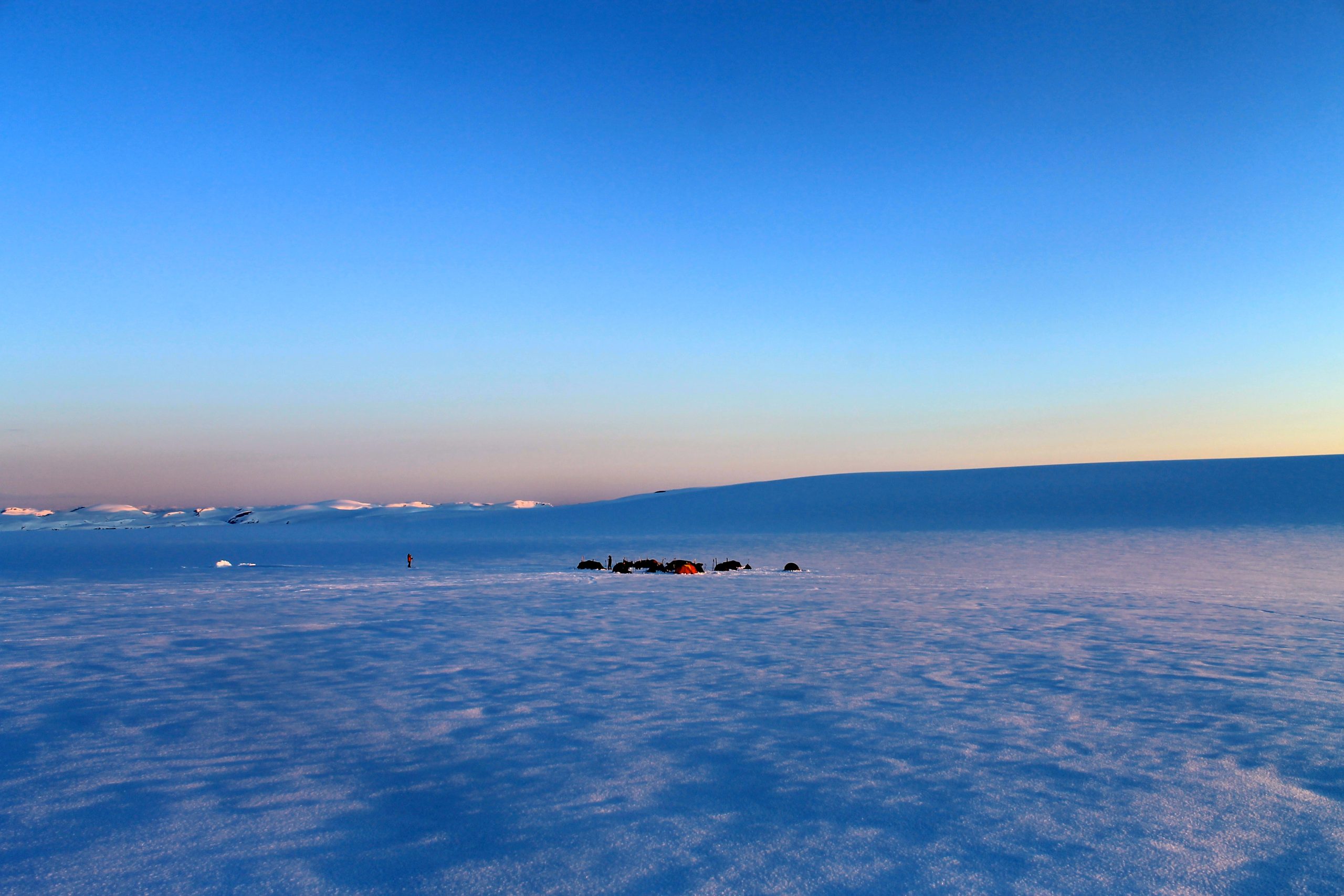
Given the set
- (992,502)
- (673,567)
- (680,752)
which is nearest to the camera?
(680,752)

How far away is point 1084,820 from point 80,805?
5560 mm

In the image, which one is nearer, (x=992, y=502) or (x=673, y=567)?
(x=673, y=567)

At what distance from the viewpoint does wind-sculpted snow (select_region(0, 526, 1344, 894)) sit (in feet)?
11.2

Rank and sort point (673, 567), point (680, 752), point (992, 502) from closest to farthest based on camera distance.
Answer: point (680, 752) < point (673, 567) < point (992, 502)

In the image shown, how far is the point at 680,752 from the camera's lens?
4.91m

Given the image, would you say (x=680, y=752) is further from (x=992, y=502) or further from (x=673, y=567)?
(x=992, y=502)

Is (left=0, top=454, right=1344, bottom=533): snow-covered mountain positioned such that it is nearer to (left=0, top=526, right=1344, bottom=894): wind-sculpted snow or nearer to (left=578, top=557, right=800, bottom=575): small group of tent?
(left=578, top=557, right=800, bottom=575): small group of tent

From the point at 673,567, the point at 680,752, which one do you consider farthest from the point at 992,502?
the point at 680,752

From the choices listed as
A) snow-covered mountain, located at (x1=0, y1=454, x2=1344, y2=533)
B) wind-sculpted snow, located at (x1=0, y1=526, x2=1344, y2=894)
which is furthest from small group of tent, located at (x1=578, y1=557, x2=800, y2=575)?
snow-covered mountain, located at (x1=0, y1=454, x2=1344, y2=533)

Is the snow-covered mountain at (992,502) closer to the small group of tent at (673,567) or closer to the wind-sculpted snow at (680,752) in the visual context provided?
the small group of tent at (673,567)

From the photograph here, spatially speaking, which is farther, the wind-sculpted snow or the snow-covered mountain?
the snow-covered mountain

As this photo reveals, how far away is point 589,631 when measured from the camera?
Result: 962cm

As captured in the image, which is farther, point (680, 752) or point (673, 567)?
point (673, 567)

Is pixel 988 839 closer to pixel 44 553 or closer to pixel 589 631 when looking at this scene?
pixel 589 631
